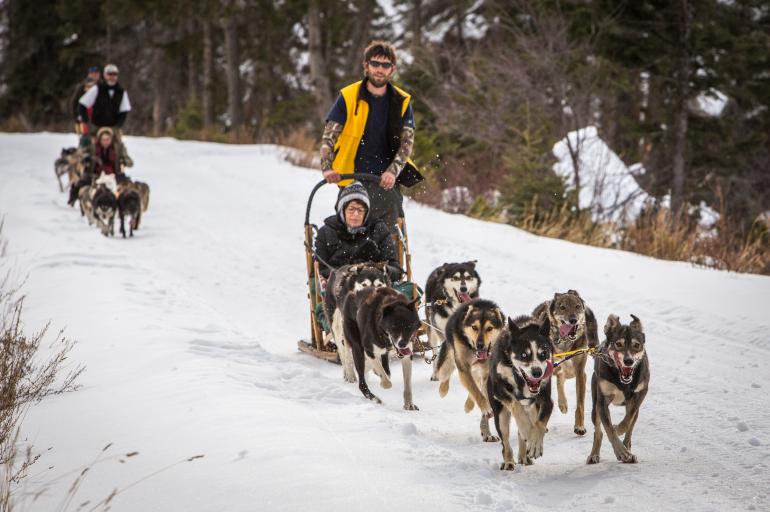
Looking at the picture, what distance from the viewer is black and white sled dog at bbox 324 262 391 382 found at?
5.71m

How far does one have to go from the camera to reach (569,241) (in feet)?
36.5

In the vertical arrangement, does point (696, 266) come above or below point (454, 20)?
below

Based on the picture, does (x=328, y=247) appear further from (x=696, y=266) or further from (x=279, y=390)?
(x=696, y=266)

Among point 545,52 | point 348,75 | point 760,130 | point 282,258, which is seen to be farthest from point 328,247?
point 348,75

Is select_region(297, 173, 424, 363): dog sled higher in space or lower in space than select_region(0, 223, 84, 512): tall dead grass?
higher

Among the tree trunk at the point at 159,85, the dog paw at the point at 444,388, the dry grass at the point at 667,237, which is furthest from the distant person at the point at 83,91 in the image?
the tree trunk at the point at 159,85

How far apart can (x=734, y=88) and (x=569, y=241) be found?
6341 millimetres

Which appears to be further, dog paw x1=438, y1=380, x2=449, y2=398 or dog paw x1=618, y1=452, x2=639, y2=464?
dog paw x1=438, y1=380, x2=449, y2=398

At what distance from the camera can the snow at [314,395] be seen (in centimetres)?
363

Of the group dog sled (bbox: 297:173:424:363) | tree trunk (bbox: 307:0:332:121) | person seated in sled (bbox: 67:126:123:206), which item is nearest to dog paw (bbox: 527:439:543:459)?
dog sled (bbox: 297:173:424:363)

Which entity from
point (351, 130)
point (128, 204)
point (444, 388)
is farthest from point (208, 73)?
point (444, 388)

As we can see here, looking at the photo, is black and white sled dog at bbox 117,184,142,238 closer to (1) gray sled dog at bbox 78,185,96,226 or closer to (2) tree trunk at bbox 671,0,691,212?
(1) gray sled dog at bbox 78,185,96,226

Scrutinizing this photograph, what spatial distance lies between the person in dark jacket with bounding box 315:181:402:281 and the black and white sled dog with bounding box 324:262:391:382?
0.34 meters

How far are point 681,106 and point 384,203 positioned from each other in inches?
385
